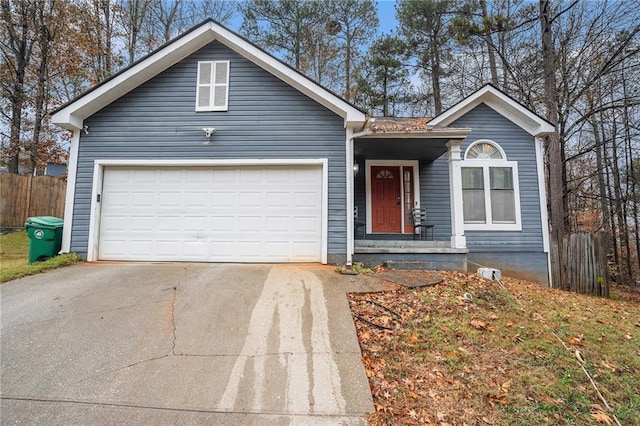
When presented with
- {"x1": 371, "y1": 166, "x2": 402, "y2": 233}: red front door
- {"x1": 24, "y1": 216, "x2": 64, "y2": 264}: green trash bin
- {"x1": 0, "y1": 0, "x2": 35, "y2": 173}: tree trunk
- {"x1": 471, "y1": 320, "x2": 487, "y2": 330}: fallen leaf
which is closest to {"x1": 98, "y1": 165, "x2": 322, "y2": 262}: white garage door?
{"x1": 24, "y1": 216, "x2": 64, "y2": 264}: green trash bin

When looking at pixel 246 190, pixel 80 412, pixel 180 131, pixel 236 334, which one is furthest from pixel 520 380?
pixel 180 131

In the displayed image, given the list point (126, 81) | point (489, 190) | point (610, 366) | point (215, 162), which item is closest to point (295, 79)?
point (215, 162)

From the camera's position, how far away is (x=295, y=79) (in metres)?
6.78

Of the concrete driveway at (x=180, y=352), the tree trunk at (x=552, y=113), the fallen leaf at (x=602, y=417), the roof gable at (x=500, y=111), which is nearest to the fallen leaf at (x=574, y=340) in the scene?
the fallen leaf at (x=602, y=417)

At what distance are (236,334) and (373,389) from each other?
180 cm

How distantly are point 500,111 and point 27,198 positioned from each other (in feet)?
54.6

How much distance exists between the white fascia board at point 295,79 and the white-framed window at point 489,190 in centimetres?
419

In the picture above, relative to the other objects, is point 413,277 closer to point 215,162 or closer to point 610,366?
point 610,366

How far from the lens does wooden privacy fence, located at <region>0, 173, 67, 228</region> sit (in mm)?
10680

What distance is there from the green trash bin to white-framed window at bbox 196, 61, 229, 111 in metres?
4.20

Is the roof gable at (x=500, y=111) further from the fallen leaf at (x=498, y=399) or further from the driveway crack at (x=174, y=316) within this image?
the driveway crack at (x=174, y=316)

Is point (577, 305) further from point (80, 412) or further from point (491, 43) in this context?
point (491, 43)

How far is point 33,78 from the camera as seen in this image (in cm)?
1356

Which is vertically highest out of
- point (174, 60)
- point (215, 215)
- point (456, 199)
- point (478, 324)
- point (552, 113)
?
point (552, 113)
